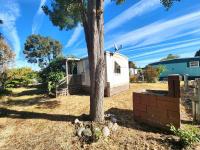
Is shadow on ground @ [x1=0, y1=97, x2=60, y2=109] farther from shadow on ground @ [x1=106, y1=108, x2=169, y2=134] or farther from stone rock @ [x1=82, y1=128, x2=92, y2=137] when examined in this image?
stone rock @ [x1=82, y1=128, x2=92, y2=137]

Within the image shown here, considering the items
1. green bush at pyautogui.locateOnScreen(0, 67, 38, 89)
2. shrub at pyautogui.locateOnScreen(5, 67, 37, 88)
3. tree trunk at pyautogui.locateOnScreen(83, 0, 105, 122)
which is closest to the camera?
→ tree trunk at pyautogui.locateOnScreen(83, 0, 105, 122)

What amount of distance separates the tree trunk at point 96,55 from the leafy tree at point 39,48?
3558cm

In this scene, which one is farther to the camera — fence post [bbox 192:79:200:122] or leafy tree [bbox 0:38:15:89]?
leafy tree [bbox 0:38:15:89]

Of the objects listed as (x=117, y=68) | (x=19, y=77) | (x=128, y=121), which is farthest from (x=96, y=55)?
(x=19, y=77)

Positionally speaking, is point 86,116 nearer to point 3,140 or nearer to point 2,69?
point 3,140

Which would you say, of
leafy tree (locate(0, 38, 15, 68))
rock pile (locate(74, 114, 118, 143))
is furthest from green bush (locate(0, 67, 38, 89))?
rock pile (locate(74, 114, 118, 143))

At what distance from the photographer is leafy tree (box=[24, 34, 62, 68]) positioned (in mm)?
41938

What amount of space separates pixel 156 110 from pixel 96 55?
3.07m

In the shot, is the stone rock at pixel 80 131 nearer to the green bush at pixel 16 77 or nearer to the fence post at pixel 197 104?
the fence post at pixel 197 104

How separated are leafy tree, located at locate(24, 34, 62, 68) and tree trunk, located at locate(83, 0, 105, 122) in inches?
1401

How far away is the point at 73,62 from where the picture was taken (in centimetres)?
1788

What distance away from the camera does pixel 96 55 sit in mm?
6934

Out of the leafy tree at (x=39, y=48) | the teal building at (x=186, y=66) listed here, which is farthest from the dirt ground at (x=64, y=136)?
the leafy tree at (x=39, y=48)

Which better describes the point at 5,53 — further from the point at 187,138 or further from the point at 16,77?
the point at 187,138
